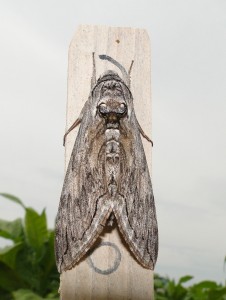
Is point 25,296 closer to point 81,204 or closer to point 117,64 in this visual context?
point 81,204

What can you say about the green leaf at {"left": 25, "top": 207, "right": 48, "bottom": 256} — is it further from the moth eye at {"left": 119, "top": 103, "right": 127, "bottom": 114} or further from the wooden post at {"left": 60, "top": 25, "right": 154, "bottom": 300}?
the moth eye at {"left": 119, "top": 103, "right": 127, "bottom": 114}

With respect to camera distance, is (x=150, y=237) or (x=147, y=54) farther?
(x=147, y=54)

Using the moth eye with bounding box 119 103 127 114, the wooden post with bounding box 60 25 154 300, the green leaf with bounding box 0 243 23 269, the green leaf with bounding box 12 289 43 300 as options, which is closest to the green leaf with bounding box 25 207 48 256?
the green leaf with bounding box 0 243 23 269

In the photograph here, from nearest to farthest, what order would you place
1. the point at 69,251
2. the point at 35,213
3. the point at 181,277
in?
the point at 69,251 < the point at 35,213 < the point at 181,277

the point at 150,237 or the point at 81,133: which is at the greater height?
the point at 81,133

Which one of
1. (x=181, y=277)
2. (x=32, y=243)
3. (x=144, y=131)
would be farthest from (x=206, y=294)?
(x=144, y=131)

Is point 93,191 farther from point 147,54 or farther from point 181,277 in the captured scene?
point 181,277

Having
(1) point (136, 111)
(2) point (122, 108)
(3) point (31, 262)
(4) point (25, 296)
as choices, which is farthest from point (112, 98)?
(3) point (31, 262)
